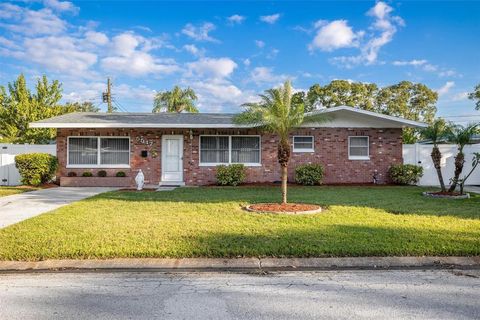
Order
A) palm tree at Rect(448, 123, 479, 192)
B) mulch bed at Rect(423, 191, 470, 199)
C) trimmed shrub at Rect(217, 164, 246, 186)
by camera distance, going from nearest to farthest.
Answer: mulch bed at Rect(423, 191, 470, 199), palm tree at Rect(448, 123, 479, 192), trimmed shrub at Rect(217, 164, 246, 186)

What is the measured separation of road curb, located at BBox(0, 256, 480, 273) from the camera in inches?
205

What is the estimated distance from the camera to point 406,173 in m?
16.5

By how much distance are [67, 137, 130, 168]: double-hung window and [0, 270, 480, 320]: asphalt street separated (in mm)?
12549

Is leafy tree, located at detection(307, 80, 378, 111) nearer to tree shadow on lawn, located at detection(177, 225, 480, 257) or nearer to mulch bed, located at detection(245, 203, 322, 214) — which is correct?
mulch bed, located at detection(245, 203, 322, 214)

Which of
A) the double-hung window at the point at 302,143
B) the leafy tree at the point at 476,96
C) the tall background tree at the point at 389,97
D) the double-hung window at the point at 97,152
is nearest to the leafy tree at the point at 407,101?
the tall background tree at the point at 389,97

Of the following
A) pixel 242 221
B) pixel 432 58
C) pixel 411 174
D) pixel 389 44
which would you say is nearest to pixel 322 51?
pixel 389 44

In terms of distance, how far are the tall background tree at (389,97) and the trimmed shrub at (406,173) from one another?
21009mm

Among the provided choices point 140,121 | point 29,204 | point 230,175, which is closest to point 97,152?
point 140,121

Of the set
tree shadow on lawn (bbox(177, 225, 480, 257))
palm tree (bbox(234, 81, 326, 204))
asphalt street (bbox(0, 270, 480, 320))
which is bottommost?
asphalt street (bbox(0, 270, 480, 320))

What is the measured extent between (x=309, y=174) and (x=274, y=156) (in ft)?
6.16

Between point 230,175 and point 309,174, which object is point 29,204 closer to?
point 230,175

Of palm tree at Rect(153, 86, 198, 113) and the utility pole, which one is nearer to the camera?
palm tree at Rect(153, 86, 198, 113)

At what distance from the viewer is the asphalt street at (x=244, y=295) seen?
145 inches

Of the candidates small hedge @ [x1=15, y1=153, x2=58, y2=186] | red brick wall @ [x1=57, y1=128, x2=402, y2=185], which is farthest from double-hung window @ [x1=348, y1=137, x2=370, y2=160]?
small hedge @ [x1=15, y1=153, x2=58, y2=186]
